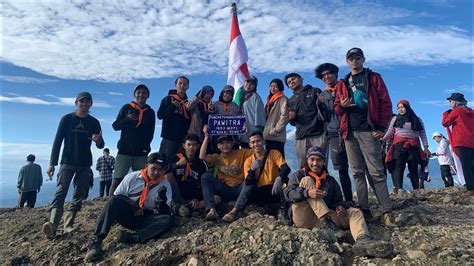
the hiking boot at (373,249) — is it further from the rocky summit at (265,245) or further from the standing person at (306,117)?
the standing person at (306,117)

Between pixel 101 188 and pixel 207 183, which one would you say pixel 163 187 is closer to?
pixel 207 183

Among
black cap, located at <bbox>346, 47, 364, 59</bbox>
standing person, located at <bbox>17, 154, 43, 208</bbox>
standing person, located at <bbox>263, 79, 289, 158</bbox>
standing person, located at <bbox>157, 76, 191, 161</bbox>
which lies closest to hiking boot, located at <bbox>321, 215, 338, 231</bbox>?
standing person, located at <bbox>263, 79, 289, 158</bbox>

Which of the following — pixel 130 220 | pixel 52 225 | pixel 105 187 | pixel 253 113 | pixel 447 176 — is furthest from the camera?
pixel 105 187

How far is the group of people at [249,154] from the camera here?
5.57 meters

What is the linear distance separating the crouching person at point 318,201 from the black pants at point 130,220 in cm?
254

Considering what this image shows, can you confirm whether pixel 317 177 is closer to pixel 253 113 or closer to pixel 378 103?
pixel 378 103

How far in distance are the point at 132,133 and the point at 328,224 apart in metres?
4.92

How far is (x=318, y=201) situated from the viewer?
17.1ft

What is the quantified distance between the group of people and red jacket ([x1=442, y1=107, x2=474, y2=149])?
0.02m

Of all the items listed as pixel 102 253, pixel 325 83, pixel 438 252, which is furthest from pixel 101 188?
pixel 438 252

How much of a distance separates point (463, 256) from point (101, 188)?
15221mm

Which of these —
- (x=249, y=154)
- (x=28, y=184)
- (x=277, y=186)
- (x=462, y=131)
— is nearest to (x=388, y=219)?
(x=277, y=186)

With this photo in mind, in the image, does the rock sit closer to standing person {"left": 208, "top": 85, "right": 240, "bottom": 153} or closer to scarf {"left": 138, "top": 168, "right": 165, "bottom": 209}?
standing person {"left": 208, "top": 85, "right": 240, "bottom": 153}

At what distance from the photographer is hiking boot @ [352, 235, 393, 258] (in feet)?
14.4
